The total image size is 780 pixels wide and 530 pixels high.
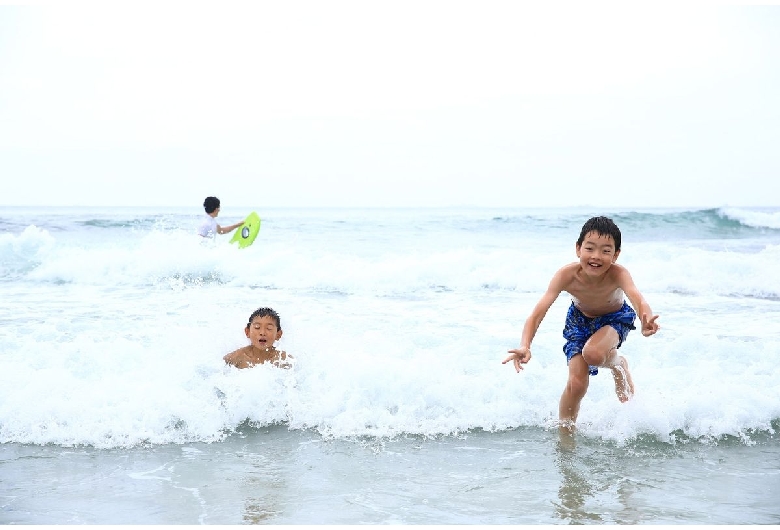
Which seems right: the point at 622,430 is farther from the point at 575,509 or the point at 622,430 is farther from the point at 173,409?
the point at 173,409

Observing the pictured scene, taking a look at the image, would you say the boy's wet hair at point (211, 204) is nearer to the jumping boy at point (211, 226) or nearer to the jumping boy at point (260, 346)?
the jumping boy at point (211, 226)

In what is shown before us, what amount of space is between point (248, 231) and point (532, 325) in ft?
30.2

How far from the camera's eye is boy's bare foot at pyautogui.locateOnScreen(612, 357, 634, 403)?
15.2 ft

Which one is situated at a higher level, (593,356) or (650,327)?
(650,327)

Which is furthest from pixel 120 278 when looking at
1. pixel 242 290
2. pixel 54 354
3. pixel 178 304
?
pixel 54 354

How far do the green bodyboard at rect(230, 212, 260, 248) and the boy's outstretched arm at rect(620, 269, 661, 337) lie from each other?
352 inches

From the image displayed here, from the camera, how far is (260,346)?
5414 mm

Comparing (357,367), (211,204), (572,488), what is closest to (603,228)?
(572,488)

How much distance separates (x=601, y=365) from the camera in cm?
441

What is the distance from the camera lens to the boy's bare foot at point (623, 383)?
4.64 m

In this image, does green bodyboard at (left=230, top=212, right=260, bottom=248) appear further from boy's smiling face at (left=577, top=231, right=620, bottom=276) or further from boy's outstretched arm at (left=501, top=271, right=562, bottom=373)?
boy's smiling face at (left=577, top=231, right=620, bottom=276)

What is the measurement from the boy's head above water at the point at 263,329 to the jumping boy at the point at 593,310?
197cm

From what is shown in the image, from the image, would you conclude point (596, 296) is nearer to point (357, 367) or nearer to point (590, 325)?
point (590, 325)

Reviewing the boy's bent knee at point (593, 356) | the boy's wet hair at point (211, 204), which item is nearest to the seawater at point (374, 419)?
the boy's bent knee at point (593, 356)
